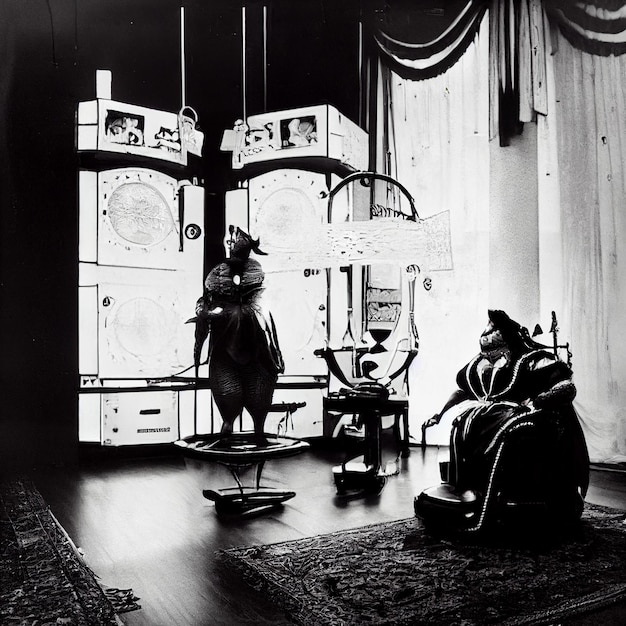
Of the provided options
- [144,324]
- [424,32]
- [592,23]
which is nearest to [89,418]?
[144,324]

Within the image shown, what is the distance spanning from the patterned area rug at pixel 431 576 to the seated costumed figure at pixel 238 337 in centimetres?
104

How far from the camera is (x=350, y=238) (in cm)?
398

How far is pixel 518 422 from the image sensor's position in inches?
124

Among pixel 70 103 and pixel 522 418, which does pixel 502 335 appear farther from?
pixel 70 103

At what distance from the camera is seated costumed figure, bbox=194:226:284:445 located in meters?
3.82

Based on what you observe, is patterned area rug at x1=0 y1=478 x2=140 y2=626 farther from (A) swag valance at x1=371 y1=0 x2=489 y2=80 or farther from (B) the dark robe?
(A) swag valance at x1=371 y1=0 x2=489 y2=80

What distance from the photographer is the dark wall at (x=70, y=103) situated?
4699 millimetres

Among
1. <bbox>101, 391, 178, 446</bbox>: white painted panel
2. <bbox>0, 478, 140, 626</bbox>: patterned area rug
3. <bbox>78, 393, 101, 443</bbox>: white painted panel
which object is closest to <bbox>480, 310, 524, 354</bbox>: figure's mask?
<bbox>0, 478, 140, 626</bbox>: patterned area rug

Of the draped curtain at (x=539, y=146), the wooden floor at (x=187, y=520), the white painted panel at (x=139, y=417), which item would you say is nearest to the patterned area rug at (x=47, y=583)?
the wooden floor at (x=187, y=520)

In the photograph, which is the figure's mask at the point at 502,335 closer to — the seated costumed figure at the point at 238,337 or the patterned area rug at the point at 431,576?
the patterned area rug at the point at 431,576

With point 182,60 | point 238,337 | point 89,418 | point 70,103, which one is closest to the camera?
point 238,337

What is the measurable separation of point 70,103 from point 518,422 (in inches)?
164

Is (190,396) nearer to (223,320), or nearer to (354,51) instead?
(223,320)

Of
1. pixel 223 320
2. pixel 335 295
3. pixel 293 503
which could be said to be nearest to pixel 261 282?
pixel 223 320
